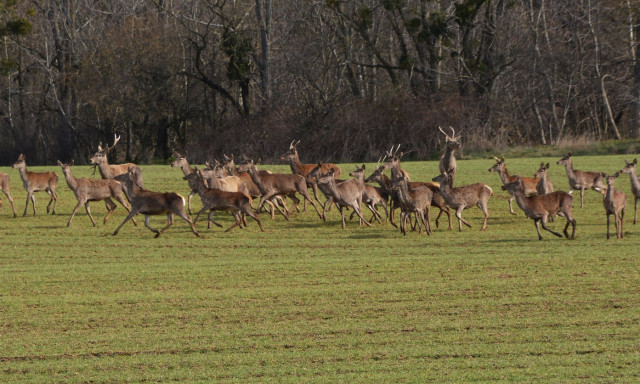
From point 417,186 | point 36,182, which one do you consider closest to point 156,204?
point 417,186

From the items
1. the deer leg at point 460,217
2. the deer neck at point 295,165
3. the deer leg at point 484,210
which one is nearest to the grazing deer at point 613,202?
the deer leg at point 484,210

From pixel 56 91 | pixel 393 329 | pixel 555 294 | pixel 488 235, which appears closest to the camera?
pixel 393 329

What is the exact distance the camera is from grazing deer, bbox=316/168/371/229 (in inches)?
749

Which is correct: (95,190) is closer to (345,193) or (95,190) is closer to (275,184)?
(275,184)

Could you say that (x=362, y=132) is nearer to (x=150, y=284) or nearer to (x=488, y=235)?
(x=488, y=235)

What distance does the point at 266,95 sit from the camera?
45031 mm

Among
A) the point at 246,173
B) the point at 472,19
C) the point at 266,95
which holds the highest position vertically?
the point at 472,19

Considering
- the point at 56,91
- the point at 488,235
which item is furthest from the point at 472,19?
the point at 488,235

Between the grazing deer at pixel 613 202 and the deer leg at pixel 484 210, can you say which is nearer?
the grazing deer at pixel 613 202

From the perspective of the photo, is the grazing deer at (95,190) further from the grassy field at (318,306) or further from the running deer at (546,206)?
the running deer at (546,206)

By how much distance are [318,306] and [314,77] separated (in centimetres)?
3654

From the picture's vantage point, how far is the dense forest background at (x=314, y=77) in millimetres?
41938

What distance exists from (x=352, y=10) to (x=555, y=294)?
35.3 metres

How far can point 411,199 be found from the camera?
58.0 feet
